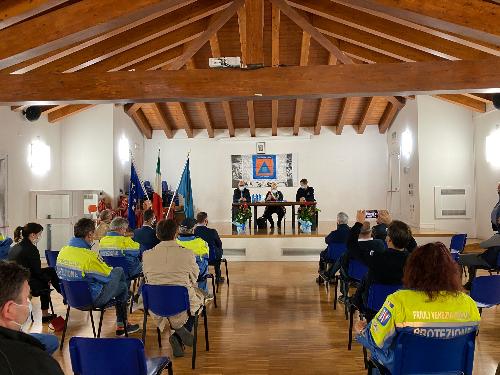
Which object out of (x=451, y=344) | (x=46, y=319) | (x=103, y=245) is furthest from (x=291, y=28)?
(x=451, y=344)

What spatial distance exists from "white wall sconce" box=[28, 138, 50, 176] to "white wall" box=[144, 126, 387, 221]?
177 inches

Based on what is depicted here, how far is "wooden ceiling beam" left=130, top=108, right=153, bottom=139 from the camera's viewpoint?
45.3ft

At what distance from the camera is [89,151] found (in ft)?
39.1

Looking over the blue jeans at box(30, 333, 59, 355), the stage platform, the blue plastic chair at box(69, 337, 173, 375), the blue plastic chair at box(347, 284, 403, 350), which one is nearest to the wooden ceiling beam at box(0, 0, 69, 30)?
the blue plastic chair at box(69, 337, 173, 375)

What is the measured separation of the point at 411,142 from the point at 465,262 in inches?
293

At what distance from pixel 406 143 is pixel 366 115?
150 cm

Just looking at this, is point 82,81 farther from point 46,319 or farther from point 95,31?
point 46,319

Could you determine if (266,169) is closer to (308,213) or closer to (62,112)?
(308,213)

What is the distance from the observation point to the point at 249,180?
49.8 ft

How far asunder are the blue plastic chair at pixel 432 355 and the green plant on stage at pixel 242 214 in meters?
8.33

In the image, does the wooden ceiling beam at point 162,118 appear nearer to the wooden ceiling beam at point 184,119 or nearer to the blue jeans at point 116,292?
the wooden ceiling beam at point 184,119

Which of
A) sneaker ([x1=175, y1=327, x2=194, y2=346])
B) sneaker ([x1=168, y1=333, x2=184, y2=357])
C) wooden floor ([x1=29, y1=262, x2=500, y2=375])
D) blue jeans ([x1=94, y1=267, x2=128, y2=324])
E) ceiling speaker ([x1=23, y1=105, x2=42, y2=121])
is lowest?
wooden floor ([x1=29, y1=262, x2=500, y2=375])

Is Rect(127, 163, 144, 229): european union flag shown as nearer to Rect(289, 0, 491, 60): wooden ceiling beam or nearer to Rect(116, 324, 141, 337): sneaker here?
Rect(289, 0, 491, 60): wooden ceiling beam

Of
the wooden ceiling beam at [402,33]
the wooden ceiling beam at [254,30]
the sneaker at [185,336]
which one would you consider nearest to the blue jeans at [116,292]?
the sneaker at [185,336]
